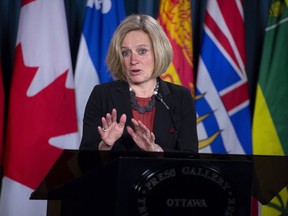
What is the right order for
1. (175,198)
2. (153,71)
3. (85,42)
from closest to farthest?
(175,198) < (153,71) < (85,42)

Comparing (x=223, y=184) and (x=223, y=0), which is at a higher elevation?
(x=223, y=0)

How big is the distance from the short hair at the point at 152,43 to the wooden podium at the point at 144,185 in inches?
33.8

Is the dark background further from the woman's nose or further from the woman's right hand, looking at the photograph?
the woman's right hand

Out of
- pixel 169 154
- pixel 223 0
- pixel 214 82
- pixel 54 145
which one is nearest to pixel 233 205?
pixel 169 154

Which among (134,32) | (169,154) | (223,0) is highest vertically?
(223,0)

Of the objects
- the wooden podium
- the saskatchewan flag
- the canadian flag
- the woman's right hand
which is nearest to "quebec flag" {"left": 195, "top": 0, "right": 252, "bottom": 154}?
the saskatchewan flag

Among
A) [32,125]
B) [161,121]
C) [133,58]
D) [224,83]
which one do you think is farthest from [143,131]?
[224,83]

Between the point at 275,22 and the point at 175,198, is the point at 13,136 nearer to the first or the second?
the point at 275,22

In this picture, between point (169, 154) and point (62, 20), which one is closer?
point (169, 154)

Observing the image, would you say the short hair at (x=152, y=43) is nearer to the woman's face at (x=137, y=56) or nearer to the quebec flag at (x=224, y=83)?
the woman's face at (x=137, y=56)

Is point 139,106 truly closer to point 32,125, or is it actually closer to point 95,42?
point 32,125

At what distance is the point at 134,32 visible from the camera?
2.04 m

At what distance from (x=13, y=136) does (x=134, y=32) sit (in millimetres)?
1485

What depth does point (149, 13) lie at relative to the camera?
367 cm
